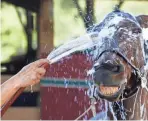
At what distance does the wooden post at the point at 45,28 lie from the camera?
3.60m

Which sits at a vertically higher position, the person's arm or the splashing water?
the splashing water

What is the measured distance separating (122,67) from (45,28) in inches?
87.8

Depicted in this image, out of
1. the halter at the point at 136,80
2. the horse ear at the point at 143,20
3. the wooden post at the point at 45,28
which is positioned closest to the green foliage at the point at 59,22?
the wooden post at the point at 45,28

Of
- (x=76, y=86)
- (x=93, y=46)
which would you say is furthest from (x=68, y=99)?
(x=93, y=46)

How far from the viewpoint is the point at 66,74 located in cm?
352

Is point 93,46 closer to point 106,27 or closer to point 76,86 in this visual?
point 106,27

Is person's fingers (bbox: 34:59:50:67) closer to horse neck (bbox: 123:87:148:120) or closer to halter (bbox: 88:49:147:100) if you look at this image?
halter (bbox: 88:49:147:100)

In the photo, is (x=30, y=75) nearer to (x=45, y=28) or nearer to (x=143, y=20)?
(x=143, y=20)

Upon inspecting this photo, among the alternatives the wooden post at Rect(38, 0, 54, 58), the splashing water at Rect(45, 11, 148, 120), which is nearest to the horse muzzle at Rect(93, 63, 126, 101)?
the splashing water at Rect(45, 11, 148, 120)

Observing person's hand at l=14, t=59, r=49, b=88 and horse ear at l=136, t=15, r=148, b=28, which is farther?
horse ear at l=136, t=15, r=148, b=28

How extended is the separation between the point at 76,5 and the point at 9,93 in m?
1.85

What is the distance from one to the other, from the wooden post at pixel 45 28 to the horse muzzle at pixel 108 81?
2.16 meters

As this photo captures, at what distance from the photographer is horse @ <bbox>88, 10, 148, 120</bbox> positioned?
143 cm

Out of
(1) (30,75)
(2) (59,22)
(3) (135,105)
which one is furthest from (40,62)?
(2) (59,22)
